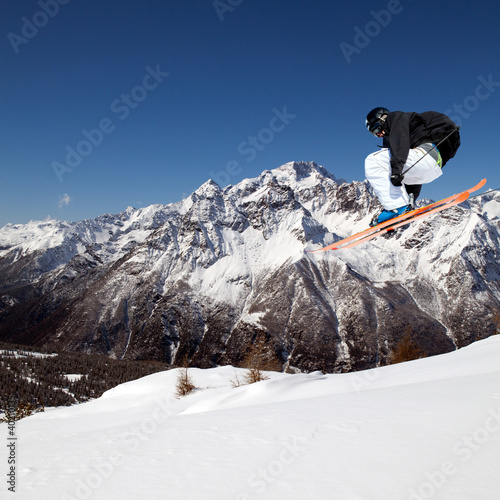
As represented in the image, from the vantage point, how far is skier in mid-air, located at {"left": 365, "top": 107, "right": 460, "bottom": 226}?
7.39 metres

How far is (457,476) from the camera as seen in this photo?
281 cm

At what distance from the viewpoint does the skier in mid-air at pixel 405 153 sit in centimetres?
739

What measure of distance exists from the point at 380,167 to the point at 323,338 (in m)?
150

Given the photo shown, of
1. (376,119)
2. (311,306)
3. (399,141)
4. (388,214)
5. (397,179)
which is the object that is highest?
(376,119)

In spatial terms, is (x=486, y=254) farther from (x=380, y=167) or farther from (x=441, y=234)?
(x=380, y=167)

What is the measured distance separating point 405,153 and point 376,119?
1334mm

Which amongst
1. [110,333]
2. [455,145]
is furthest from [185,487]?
[110,333]

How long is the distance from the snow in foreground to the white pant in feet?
14.6

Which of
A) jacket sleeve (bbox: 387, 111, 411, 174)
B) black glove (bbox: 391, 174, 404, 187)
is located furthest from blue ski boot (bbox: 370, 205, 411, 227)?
jacket sleeve (bbox: 387, 111, 411, 174)

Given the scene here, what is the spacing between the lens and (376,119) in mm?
7887

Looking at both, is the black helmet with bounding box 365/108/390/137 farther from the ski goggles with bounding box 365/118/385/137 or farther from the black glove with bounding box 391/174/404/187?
the black glove with bounding box 391/174/404/187

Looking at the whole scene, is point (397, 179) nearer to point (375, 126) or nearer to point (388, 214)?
point (388, 214)

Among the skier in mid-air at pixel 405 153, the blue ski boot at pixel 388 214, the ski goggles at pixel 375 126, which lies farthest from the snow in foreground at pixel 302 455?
the ski goggles at pixel 375 126

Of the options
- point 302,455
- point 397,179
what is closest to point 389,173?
point 397,179
